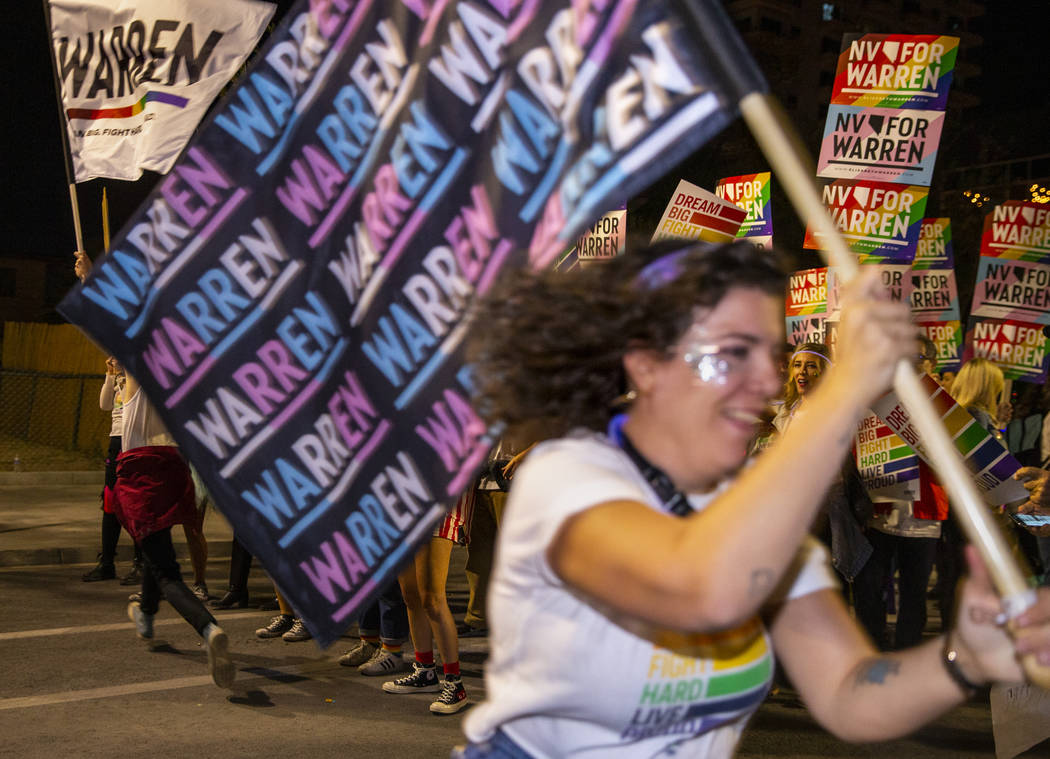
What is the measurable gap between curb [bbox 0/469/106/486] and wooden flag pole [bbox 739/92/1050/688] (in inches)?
647

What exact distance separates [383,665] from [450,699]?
959 millimetres

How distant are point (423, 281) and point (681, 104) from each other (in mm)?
698

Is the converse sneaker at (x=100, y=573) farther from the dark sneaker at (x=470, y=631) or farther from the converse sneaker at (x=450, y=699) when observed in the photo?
the converse sneaker at (x=450, y=699)

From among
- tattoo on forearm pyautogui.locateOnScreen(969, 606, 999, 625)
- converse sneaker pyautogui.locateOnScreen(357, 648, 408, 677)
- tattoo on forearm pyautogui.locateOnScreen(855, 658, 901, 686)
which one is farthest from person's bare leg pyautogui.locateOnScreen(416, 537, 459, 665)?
tattoo on forearm pyautogui.locateOnScreen(969, 606, 999, 625)

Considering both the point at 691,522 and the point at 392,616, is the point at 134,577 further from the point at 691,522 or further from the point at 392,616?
the point at 691,522

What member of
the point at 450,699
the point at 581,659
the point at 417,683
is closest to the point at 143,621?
the point at 417,683

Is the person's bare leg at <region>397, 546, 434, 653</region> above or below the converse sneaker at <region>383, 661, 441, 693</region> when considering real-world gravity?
above

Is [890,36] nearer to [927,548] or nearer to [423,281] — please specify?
[927,548]

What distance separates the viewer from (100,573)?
33.1 feet

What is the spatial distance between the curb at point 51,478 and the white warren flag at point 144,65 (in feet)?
44.4

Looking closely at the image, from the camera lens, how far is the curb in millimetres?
17141

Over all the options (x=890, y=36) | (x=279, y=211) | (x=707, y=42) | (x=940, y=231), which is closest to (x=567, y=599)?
(x=707, y=42)

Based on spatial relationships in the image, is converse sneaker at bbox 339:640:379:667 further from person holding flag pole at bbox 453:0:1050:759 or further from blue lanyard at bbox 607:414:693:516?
blue lanyard at bbox 607:414:693:516

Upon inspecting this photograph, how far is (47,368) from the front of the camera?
24844mm
